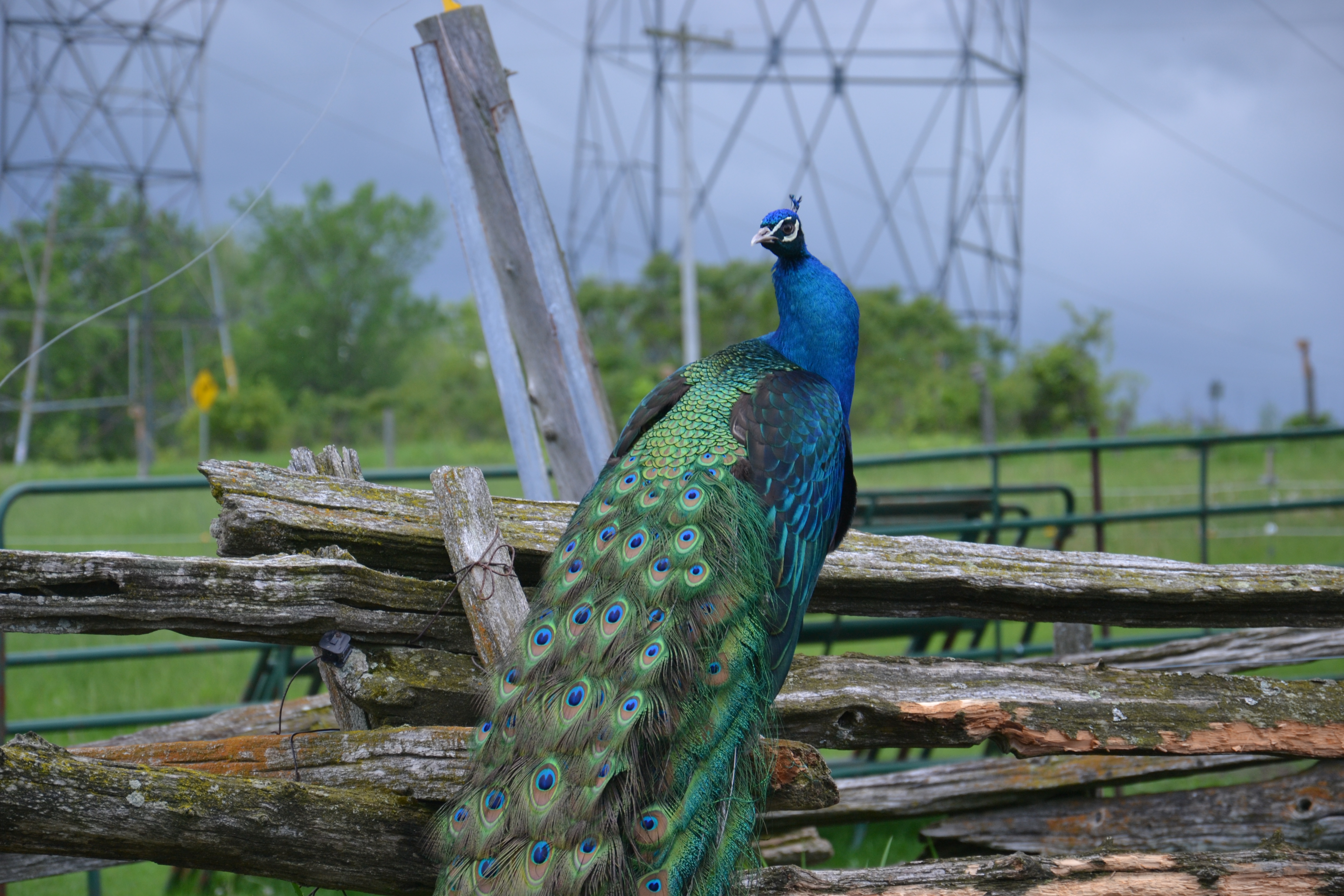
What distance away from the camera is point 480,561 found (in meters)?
2.77

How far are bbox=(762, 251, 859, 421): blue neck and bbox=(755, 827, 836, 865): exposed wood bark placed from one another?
2.23 meters

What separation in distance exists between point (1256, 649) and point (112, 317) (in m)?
35.1

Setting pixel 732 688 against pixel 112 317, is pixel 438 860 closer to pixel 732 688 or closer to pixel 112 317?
pixel 732 688

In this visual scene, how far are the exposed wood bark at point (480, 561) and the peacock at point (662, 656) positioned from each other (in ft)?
0.63

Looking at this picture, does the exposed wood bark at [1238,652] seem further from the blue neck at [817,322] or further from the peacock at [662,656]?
the peacock at [662,656]

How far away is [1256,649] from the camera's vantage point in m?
4.16

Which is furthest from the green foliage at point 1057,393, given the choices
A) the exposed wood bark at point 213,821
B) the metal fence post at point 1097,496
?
the exposed wood bark at point 213,821

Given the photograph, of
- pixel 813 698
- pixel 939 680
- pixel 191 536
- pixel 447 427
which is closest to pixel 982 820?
pixel 939 680

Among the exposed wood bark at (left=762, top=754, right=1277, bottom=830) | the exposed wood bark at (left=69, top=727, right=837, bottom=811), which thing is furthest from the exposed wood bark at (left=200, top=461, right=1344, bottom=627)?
the exposed wood bark at (left=762, top=754, right=1277, bottom=830)

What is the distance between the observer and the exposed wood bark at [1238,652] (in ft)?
13.2

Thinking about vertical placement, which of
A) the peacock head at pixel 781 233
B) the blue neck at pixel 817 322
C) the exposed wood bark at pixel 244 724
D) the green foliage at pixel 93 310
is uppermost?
the green foliage at pixel 93 310

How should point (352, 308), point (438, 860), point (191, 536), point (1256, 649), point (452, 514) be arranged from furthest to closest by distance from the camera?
point (352, 308)
point (191, 536)
point (1256, 649)
point (452, 514)
point (438, 860)

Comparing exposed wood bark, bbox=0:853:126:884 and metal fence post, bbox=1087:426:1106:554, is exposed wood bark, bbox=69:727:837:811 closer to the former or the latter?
exposed wood bark, bbox=0:853:126:884

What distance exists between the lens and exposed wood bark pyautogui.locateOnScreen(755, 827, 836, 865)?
4543 mm
